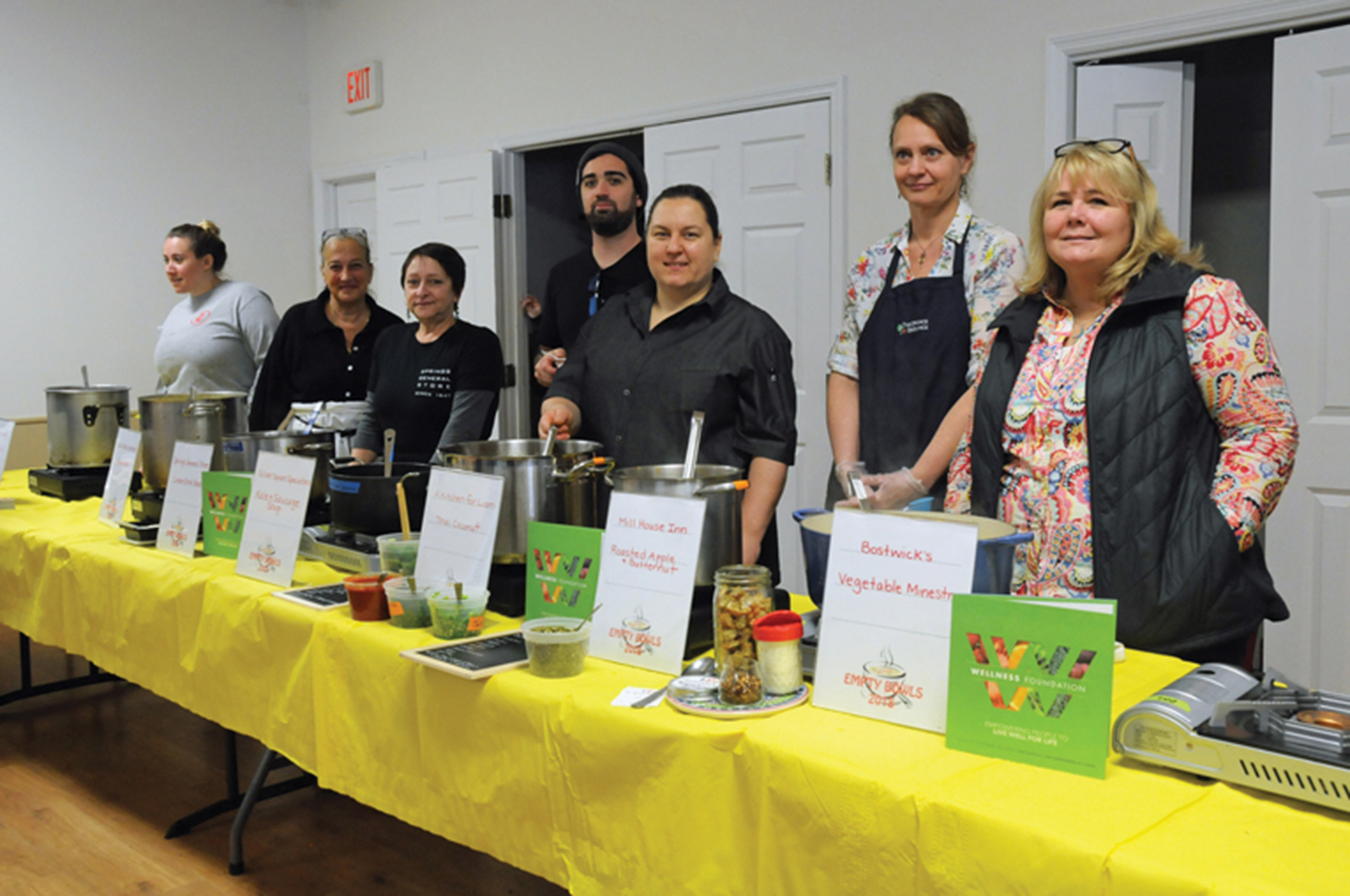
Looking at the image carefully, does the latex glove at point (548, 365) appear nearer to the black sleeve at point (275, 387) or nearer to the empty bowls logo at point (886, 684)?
the black sleeve at point (275, 387)

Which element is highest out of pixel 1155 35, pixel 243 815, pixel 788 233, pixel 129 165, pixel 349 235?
pixel 129 165

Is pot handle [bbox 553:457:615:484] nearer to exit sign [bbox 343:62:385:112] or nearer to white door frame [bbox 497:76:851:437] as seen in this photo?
white door frame [bbox 497:76:851:437]

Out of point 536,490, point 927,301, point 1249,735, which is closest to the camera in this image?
point 1249,735

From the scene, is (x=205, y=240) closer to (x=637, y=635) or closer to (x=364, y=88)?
(x=364, y=88)

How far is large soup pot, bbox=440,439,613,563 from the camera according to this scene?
5.37 feet

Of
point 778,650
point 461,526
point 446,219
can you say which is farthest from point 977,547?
point 446,219

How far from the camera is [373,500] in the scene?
195cm

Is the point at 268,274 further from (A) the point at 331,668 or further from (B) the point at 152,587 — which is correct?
(A) the point at 331,668

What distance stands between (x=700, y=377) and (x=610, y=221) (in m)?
0.95

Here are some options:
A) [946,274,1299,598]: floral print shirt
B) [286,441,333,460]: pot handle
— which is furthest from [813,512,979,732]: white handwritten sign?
[286,441,333,460]: pot handle

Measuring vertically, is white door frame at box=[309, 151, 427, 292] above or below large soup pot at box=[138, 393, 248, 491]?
above

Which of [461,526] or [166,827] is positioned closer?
[461,526]

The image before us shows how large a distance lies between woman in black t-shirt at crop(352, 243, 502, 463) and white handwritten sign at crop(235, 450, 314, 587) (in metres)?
0.88

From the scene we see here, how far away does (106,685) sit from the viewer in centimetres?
356
